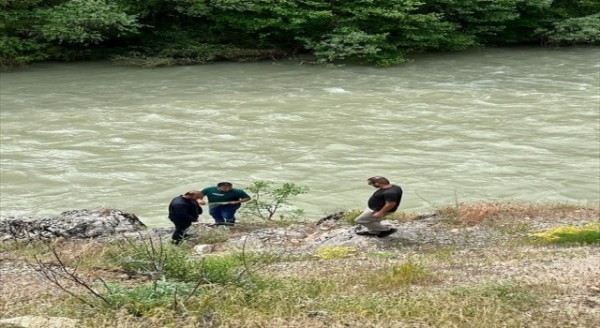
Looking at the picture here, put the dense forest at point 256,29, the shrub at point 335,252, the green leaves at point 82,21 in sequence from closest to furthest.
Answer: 1. the shrub at point 335,252
2. the green leaves at point 82,21
3. the dense forest at point 256,29

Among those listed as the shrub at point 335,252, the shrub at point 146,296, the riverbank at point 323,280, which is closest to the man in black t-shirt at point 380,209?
the riverbank at point 323,280

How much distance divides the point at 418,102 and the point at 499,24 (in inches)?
638

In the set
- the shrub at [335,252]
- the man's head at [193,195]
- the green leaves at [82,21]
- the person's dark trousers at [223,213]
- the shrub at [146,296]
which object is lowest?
the person's dark trousers at [223,213]

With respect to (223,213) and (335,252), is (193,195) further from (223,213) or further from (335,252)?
(335,252)

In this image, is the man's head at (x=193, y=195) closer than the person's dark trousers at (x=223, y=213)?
Yes

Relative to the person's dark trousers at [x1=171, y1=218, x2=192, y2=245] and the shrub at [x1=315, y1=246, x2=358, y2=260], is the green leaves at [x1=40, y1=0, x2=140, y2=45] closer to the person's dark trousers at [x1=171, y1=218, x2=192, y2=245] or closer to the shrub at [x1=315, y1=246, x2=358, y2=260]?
the person's dark trousers at [x1=171, y1=218, x2=192, y2=245]

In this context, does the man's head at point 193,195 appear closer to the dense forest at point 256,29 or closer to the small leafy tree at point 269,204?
the small leafy tree at point 269,204

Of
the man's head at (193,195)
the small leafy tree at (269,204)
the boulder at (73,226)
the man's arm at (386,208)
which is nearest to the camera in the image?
the man's arm at (386,208)

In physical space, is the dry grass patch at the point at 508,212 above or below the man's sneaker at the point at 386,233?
below

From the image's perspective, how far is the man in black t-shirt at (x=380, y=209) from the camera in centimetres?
1038

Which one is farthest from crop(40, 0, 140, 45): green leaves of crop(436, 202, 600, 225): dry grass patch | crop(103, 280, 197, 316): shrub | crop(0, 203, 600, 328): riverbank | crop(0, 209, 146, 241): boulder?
crop(103, 280, 197, 316): shrub

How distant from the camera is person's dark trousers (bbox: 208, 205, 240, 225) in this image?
12523 millimetres

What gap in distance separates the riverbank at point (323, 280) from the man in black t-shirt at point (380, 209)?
0.17m

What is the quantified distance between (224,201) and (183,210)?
1564 mm
